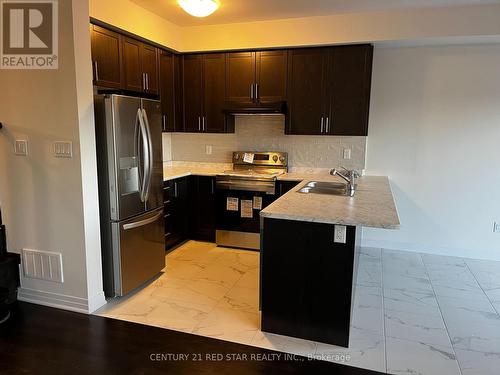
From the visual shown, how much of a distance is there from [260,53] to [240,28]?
14.4 inches

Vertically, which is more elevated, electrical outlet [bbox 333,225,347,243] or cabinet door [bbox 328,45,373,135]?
cabinet door [bbox 328,45,373,135]

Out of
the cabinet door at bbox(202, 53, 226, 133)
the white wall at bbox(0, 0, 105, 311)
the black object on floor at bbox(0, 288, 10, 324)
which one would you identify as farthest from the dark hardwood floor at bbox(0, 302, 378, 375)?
the cabinet door at bbox(202, 53, 226, 133)

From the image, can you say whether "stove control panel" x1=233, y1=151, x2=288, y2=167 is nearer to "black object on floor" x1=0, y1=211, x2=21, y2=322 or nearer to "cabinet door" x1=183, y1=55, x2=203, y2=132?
"cabinet door" x1=183, y1=55, x2=203, y2=132

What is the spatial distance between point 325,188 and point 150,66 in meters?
2.31

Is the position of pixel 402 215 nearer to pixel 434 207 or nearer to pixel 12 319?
pixel 434 207

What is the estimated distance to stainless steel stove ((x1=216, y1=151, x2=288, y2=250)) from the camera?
418 centimetres

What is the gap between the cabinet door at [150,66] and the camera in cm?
396

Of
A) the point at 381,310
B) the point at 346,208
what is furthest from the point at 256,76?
the point at 381,310

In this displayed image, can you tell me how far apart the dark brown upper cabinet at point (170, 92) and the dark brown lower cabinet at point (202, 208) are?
719mm

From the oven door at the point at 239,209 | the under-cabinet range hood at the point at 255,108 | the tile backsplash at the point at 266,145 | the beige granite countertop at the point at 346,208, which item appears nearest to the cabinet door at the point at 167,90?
the tile backsplash at the point at 266,145

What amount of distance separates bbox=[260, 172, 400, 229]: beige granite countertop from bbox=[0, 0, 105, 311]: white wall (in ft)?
4.59

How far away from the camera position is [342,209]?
8.11 ft

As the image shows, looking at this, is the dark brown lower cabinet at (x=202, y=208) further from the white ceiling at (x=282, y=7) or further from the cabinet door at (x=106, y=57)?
the white ceiling at (x=282, y=7)

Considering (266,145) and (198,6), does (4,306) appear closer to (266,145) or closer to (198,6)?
(198,6)
